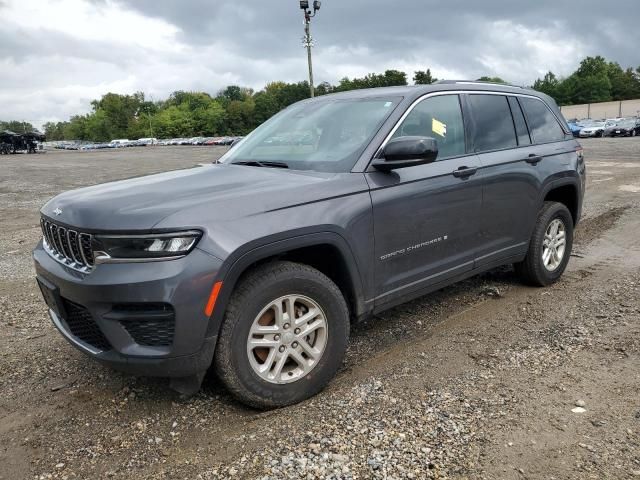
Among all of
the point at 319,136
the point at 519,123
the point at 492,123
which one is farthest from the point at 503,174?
the point at 319,136

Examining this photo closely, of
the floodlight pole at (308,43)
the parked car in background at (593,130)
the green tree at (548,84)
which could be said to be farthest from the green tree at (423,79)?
the green tree at (548,84)

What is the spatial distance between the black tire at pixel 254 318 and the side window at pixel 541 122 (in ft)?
9.40

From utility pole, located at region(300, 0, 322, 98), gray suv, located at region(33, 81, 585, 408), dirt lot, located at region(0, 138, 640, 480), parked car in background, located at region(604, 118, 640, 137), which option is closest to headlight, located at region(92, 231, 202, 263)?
gray suv, located at region(33, 81, 585, 408)

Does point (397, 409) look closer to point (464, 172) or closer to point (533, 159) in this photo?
point (464, 172)

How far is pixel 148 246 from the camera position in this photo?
2619mm

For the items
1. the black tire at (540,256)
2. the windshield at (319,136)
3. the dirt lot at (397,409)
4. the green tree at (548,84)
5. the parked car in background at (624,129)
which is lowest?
the dirt lot at (397,409)

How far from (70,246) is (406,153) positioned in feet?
6.52

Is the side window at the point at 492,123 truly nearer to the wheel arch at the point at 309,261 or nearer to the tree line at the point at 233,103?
the wheel arch at the point at 309,261

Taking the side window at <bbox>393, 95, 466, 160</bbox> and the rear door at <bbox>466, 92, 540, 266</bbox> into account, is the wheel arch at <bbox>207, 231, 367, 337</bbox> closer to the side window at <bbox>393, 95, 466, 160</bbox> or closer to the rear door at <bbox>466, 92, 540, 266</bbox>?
the side window at <bbox>393, 95, 466, 160</bbox>

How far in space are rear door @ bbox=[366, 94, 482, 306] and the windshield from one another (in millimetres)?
220

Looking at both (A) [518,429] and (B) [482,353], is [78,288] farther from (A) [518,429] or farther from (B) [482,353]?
(B) [482,353]

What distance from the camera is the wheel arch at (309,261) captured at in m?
2.70

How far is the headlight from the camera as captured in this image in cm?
261

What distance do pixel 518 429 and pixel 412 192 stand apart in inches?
61.4
